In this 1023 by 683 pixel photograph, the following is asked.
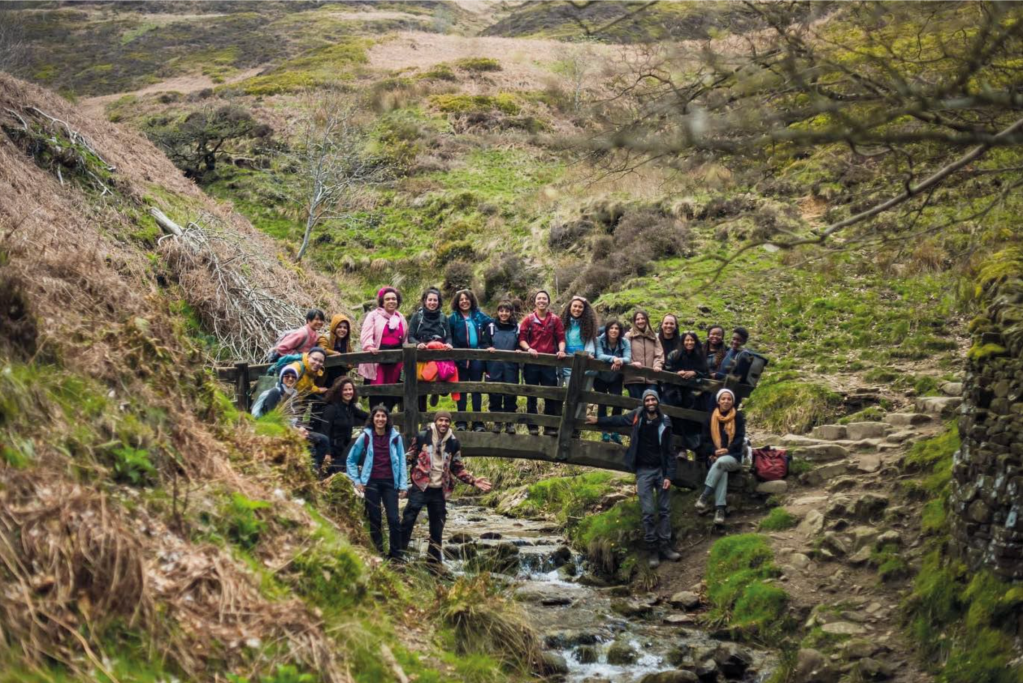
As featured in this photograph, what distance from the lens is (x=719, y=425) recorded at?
485 inches

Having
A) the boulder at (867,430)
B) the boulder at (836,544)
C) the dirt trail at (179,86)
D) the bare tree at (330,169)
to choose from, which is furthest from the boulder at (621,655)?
the dirt trail at (179,86)

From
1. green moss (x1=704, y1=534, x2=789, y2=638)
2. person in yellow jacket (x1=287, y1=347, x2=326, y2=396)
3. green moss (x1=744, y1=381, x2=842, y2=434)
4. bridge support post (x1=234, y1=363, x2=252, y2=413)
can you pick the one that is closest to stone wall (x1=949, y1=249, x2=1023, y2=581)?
green moss (x1=704, y1=534, x2=789, y2=638)

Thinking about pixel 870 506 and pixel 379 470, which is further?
pixel 870 506

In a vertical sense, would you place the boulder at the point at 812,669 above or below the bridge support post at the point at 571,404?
below

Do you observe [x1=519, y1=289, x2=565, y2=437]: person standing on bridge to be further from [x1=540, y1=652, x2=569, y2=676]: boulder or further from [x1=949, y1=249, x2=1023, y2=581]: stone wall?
[x1=949, y1=249, x2=1023, y2=581]: stone wall

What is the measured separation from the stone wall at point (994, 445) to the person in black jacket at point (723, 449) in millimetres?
3021

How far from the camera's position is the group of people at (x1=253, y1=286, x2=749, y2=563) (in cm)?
1025

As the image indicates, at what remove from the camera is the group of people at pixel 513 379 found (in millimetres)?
10250

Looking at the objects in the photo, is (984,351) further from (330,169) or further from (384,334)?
(330,169)

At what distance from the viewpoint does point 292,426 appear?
9.07 m

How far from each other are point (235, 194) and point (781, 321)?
67.7 feet

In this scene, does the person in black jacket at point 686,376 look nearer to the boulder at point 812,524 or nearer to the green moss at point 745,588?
the green moss at point 745,588

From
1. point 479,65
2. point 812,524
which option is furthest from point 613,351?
point 479,65

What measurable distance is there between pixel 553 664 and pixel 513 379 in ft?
14.3
